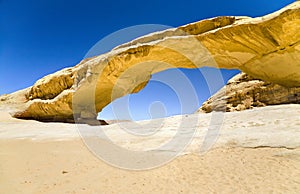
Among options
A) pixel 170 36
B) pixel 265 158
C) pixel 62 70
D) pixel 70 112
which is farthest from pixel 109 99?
pixel 265 158

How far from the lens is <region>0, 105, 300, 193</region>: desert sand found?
339 cm

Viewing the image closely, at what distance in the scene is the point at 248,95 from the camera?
15391 millimetres

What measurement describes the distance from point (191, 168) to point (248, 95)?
12907 mm

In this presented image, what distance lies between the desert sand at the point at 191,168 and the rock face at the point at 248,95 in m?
7.34

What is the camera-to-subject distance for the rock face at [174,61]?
10773 mm

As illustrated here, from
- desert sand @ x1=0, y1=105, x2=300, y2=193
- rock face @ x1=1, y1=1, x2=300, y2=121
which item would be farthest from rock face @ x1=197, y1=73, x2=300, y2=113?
desert sand @ x1=0, y1=105, x2=300, y2=193

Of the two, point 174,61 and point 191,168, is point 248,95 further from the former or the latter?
point 191,168

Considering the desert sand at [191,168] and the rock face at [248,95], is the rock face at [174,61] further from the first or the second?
the desert sand at [191,168]

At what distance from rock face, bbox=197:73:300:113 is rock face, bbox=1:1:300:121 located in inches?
30.8

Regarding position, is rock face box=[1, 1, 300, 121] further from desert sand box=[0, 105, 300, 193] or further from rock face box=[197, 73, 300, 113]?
desert sand box=[0, 105, 300, 193]

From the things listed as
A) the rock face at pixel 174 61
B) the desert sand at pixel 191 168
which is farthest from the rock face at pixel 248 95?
the desert sand at pixel 191 168

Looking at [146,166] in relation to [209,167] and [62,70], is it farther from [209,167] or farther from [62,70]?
[62,70]

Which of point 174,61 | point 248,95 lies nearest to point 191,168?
point 174,61

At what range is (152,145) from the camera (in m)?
6.09
